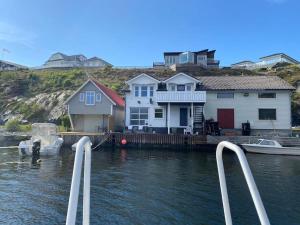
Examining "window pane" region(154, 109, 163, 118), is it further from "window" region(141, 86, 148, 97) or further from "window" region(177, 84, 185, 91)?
"window" region(177, 84, 185, 91)

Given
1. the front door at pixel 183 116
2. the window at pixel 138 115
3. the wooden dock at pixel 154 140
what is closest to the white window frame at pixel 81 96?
the window at pixel 138 115

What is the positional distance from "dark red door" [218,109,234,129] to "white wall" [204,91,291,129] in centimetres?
50

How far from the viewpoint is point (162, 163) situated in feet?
78.2

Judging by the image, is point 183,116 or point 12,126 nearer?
point 183,116

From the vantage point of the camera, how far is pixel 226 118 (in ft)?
125

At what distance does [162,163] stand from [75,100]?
20.7 metres

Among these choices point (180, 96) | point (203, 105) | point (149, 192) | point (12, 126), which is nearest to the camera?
point (149, 192)

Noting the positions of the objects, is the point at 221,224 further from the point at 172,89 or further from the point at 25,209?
the point at 172,89

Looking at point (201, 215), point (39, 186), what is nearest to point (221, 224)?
point (201, 215)

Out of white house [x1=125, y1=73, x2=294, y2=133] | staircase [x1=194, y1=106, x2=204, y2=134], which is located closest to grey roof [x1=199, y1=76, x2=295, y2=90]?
white house [x1=125, y1=73, x2=294, y2=133]

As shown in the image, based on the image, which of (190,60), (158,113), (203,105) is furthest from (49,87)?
(203,105)

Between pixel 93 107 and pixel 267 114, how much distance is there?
22547mm

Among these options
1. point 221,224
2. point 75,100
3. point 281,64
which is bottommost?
point 221,224

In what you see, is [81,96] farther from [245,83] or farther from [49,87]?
[49,87]
